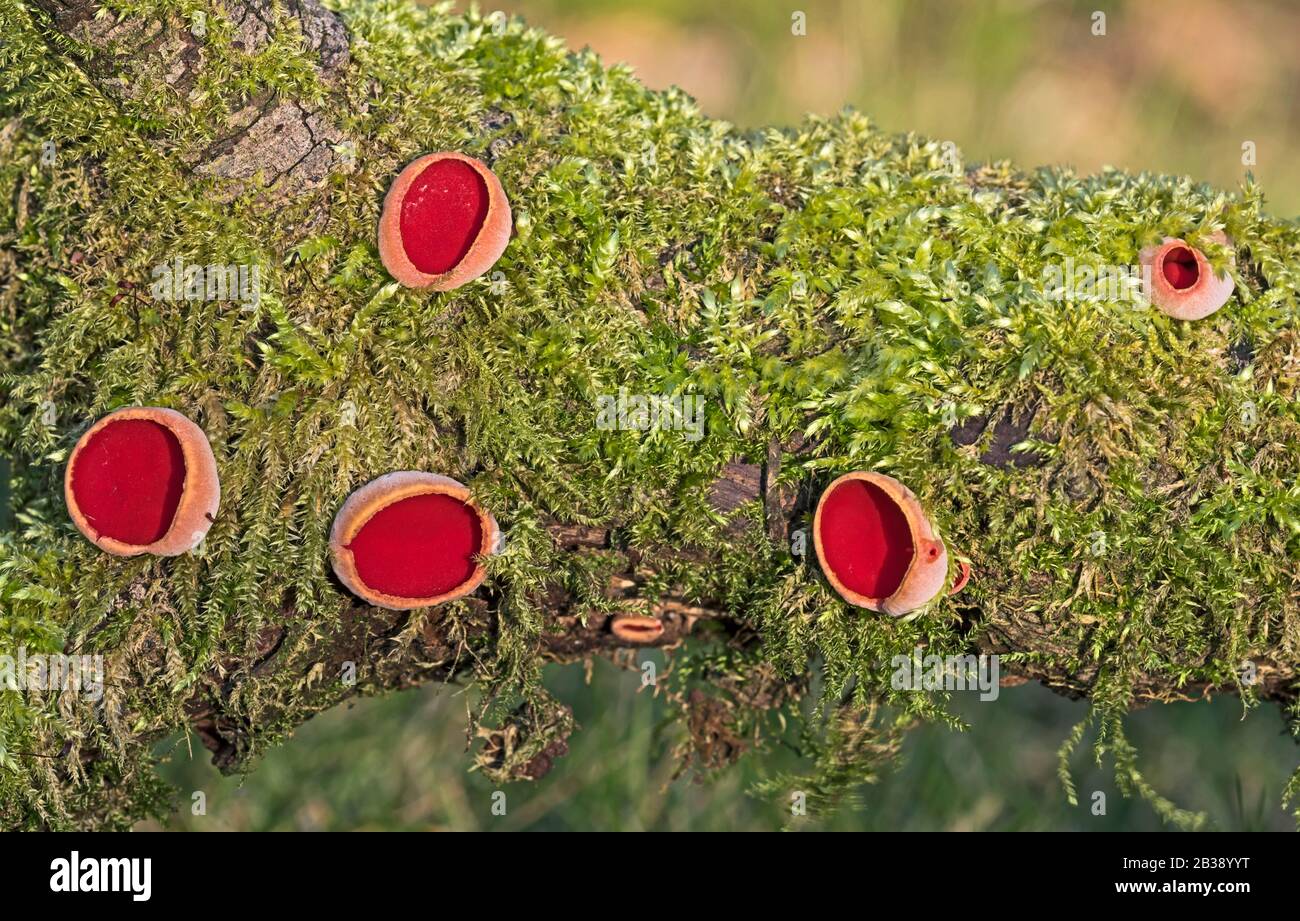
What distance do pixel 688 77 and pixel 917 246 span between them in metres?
3.43

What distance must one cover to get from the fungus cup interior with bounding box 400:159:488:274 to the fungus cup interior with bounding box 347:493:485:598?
1.21 feet

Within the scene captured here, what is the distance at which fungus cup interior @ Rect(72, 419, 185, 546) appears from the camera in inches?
63.9

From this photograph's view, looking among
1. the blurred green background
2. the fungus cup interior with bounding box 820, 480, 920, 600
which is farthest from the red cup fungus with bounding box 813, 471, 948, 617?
the blurred green background

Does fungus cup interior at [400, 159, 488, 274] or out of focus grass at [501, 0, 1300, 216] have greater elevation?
out of focus grass at [501, 0, 1300, 216]

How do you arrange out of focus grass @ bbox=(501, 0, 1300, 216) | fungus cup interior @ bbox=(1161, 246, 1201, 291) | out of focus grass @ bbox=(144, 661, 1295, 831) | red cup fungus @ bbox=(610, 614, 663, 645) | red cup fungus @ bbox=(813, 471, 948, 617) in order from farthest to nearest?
1. out of focus grass @ bbox=(501, 0, 1300, 216)
2. out of focus grass @ bbox=(144, 661, 1295, 831)
3. red cup fungus @ bbox=(610, 614, 663, 645)
4. fungus cup interior @ bbox=(1161, 246, 1201, 291)
5. red cup fungus @ bbox=(813, 471, 948, 617)

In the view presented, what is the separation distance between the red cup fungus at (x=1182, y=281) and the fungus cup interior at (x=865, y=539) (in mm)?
546

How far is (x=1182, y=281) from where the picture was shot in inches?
67.4

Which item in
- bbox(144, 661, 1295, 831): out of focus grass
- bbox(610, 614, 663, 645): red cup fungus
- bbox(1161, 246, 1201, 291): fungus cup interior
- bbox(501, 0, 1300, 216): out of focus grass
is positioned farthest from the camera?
bbox(501, 0, 1300, 216): out of focus grass

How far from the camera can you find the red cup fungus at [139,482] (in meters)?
1.61

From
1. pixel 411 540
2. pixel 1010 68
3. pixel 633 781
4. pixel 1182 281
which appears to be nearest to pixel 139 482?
pixel 411 540

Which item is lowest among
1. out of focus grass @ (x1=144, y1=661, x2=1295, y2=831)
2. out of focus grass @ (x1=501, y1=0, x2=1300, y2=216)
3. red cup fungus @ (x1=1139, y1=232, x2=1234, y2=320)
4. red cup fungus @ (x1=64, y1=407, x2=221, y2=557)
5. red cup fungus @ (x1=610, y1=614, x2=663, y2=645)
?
out of focus grass @ (x1=144, y1=661, x2=1295, y2=831)

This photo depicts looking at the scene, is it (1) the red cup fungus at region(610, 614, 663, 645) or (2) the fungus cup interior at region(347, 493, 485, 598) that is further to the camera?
(1) the red cup fungus at region(610, 614, 663, 645)

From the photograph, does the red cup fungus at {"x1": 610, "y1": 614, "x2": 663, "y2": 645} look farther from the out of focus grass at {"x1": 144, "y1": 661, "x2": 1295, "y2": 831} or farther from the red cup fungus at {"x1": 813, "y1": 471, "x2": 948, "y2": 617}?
the out of focus grass at {"x1": 144, "y1": 661, "x2": 1295, "y2": 831}
